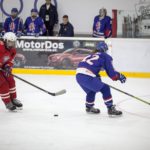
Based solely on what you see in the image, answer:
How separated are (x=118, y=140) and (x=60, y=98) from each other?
2256mm

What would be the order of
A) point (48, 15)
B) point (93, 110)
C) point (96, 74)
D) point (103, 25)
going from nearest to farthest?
point (96, 74)
point (93, 110)
point (103, 25)
point (48, 15)

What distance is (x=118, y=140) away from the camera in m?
4.80

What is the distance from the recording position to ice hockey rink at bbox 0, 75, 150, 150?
15.2 feet

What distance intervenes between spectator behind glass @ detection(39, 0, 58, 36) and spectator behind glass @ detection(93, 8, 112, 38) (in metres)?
1.22

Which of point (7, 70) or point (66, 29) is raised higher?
point (66, 29)

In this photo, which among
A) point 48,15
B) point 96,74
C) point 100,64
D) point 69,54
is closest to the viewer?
point 100,64

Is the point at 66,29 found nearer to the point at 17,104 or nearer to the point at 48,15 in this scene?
the point at 48,15

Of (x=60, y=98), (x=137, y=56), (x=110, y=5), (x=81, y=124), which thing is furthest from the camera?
(x=110, y=5)

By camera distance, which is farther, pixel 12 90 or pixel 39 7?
pixel 39 7

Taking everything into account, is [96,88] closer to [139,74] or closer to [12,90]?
[12,90]

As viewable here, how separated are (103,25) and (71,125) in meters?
4.23

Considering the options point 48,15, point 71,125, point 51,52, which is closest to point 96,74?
point 71,125

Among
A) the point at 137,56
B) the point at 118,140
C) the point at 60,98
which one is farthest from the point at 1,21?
the point at 118,140

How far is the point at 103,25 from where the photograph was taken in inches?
364
